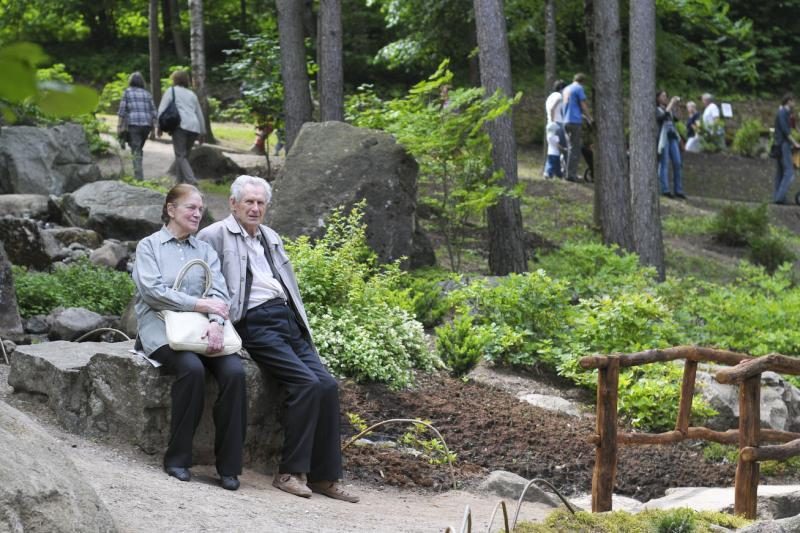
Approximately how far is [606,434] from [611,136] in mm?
9532

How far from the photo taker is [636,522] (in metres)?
6.02

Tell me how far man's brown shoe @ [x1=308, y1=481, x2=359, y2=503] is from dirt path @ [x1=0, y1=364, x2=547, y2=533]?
89 millimetres

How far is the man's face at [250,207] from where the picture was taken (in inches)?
276

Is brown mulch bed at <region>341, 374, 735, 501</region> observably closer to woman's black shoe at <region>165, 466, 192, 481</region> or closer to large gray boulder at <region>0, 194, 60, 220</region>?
woman's black shoe at <region>165, 466, 192, 481</region>

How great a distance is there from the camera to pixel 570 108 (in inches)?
811

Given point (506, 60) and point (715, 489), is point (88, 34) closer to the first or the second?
point (506, 60)

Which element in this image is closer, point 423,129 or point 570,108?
point 423,129

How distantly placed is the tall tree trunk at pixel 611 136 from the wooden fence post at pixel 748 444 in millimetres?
9207

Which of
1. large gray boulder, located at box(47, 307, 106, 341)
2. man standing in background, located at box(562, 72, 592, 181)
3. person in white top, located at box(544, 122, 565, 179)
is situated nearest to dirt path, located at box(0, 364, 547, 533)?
large gray boulder, located at box(47, 307, 106, 341)

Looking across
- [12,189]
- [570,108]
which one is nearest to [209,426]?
[12,189]

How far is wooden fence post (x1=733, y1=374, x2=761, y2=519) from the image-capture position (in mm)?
6457

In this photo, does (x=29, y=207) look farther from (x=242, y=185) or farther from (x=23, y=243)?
(x=242, y=185)

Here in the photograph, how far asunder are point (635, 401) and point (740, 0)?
2654cm

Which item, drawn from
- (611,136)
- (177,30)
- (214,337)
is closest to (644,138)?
(611,136)
